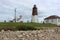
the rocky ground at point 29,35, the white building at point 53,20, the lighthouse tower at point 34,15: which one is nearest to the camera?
the rocky ground at point 29,35

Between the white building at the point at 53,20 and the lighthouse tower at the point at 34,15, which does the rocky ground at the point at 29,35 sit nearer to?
the lighthouse tower at the point at 34,15

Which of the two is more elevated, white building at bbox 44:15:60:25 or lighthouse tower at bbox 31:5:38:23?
lighthouse tower at bbox 31:5:38:23

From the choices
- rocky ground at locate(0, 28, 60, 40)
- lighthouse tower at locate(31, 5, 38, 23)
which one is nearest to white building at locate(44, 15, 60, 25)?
lighthouse tower at locate(31, 5, 38, 23)

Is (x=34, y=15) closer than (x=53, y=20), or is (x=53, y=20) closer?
(x=34, y=15)

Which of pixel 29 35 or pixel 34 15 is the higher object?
pixel 34 15

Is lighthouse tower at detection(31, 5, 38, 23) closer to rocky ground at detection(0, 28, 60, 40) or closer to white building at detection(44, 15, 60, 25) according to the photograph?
white building at detection(44, 15, 60, 25)

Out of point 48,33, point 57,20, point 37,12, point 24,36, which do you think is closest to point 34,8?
point 37,12

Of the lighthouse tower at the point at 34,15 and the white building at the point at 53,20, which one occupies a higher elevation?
the lighthouse tower at the point at 34,15

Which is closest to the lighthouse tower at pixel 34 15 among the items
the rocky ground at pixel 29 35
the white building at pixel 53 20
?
the white building at pixel 53 20

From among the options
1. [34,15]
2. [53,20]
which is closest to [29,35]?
[34,15]

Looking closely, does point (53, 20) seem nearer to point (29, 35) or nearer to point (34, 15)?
point (34, 15)

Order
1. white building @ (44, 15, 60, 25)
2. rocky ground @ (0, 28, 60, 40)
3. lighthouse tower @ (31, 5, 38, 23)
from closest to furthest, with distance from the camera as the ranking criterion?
rocky ground @ (0, 28, 60, 40), lighthouse tower @ (31, 5, 38, 23), white building @ (44, 15, 60, 25)

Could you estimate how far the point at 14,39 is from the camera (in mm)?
15211

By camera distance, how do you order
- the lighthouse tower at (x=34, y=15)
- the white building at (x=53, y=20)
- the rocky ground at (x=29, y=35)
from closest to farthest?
the rocky ground at (x=29, y=35)
the lighthouse tower at (x=34, y=15)
the white building at (x=53, y=20)
